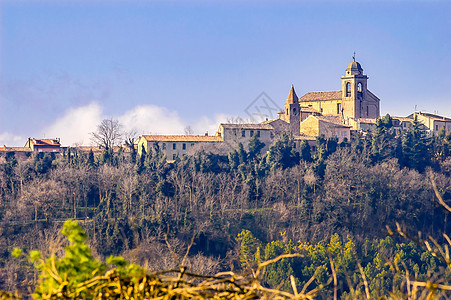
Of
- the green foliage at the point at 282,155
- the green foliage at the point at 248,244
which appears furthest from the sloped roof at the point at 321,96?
the green foliage at the point at 248,244

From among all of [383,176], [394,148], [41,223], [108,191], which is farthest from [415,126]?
[41,223]

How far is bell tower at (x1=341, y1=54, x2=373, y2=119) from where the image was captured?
193 ft

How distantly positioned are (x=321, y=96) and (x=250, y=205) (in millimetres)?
23568

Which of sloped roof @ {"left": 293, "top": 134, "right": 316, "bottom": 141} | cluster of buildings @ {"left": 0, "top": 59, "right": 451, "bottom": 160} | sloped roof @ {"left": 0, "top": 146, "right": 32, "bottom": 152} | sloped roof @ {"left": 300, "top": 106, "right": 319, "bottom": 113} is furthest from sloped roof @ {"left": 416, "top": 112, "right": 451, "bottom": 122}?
sloped roof @ {"left": 0, "top": 146, "right": 32, "bottom": 152}

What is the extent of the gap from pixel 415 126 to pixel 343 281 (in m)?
18.7

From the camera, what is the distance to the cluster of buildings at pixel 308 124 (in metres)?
46.9

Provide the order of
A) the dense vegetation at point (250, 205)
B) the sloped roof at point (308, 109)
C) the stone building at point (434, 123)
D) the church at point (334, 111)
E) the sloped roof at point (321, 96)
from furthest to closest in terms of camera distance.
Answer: the sloped roof at point (321, 96) < the sloped roof at point (308, 109) < the stone building at point (434, 123) < the church at point (334, 111) < the dense vegetation at point (250, 205)

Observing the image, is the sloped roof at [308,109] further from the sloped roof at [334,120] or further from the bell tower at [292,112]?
the sloped roof at [334,120]

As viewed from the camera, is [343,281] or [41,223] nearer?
[343,281]

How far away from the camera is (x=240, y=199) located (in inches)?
1567

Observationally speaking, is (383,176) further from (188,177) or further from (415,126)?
(188,177)

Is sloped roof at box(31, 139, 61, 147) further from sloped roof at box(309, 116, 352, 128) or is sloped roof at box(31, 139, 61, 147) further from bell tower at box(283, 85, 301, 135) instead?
sloped roof at box(309, 116, 352, 128)

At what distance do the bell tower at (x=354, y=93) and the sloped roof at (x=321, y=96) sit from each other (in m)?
0.66

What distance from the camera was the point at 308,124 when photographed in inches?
2048
